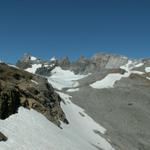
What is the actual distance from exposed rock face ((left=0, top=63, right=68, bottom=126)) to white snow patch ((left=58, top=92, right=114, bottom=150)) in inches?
87.9

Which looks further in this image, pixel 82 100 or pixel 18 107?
pixel 82 100

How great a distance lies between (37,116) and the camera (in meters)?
34.8

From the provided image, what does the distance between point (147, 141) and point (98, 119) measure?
9.07 metres

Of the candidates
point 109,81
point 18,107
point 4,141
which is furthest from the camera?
point 109,81

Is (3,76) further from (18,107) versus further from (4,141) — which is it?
(4,141)

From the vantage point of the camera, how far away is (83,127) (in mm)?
47094

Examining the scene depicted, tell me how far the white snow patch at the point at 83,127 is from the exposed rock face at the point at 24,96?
2.23 m

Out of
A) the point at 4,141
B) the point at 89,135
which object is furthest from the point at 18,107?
the point at 89,135

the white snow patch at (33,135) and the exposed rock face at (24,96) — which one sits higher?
the exposed rock face at (24,96)

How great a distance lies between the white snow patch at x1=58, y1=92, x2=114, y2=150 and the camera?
4069 centimetres

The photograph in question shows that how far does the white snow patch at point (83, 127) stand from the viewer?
133 ft

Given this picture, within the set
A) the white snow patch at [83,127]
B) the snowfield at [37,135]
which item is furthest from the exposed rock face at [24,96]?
the white snow patch at [83,127]

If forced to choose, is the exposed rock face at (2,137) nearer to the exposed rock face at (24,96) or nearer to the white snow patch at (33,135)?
the white snow patch at (33,135)

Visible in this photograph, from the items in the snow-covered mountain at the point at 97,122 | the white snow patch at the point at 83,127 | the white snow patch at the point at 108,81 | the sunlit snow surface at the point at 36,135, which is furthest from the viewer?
the white snow patch at the point at 108,81
